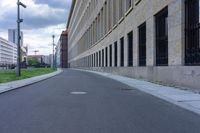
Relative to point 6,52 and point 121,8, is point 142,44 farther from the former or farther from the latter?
point 6,52

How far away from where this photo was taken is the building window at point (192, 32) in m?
18.1

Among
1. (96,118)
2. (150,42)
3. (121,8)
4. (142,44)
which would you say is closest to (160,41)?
(150,42)

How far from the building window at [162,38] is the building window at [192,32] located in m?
3.82

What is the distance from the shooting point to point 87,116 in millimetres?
9594

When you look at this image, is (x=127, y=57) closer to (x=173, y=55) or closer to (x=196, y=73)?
(x=173, y=55)

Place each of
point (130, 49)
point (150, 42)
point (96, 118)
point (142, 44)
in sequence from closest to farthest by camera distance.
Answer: point (96, 118), point (150, 42), point (142, 44), point (130, 49)

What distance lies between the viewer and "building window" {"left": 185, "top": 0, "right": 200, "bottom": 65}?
59.5ft

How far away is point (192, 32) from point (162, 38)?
5.73 m

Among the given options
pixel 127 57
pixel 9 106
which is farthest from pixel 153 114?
pixel 127 57

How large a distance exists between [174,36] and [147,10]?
295 inches

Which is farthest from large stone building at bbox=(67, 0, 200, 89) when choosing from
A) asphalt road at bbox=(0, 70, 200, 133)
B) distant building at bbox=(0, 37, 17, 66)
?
distant building at bbox=(0, 37, 17, 66)

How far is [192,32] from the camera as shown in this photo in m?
18.7

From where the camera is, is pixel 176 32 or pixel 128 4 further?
pixel 128 4

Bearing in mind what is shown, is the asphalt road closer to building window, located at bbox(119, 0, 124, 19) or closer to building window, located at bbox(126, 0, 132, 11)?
building window, located at bbox(126, 0, 132, 11)
